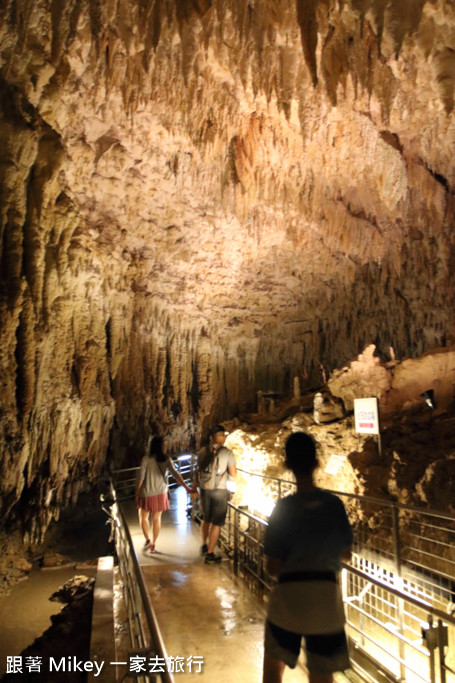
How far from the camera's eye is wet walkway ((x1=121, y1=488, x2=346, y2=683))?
2961 mm

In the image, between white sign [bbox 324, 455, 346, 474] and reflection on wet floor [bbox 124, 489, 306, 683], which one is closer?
reflection on wet floor [bbox 124, 489, 306, 683]

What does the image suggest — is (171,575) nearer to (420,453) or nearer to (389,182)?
(420,453)

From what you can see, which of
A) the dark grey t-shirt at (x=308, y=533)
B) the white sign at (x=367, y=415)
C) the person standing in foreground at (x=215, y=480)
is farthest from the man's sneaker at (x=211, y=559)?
the dark grey t-shirt at (x=308, y=533)

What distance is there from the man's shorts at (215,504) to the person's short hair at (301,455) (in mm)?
2682

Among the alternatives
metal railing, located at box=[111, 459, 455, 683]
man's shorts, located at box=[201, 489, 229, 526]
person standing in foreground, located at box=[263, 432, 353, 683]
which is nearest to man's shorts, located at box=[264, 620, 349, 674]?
person standing in foreground, located at box=[263, 432, 353, 683]

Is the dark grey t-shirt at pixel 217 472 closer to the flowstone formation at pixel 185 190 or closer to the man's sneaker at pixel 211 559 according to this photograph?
the man's sneaker at pixel 211 559

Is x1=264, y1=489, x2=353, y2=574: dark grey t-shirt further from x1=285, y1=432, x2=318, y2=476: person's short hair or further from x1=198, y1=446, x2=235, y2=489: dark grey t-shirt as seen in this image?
x1=198, y1=446, x2=235, y2=489: dark grey t-shirt

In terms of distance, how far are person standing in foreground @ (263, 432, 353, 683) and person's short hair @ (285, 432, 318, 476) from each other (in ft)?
0.30

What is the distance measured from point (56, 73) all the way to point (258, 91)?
2.37 metres

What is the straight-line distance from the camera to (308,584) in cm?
185

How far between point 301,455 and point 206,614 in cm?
241

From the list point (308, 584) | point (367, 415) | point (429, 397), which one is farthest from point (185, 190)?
point (308, 584)

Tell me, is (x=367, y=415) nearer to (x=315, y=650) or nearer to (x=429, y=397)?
(x=429, y=397)

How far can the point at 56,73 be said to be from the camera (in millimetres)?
5133
